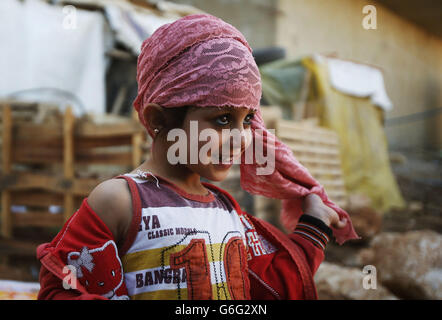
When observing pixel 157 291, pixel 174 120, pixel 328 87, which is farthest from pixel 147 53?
pixel 328 87

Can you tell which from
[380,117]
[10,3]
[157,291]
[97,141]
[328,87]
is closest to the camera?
[157,291]

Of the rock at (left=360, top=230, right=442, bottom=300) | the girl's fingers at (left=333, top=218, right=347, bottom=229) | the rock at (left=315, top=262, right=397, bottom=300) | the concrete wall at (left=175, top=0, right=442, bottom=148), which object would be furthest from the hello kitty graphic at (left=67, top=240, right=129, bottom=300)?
the concrete wall at (left=175, top=0, right=442, bottom=148)

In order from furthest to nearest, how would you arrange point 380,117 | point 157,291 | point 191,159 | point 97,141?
point 380,117 → point 97,141 → point 191,159 → point 157,291

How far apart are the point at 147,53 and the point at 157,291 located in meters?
0.80

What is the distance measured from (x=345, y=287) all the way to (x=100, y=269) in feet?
5.72

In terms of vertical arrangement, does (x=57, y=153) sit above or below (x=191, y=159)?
above

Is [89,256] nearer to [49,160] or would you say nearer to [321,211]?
[321,211]

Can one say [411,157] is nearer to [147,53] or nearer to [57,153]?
[57,153]

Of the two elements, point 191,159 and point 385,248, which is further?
point 385,248

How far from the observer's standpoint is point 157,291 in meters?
1.16

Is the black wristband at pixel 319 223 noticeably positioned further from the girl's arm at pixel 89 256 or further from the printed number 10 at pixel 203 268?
the girl's arm at pixel 89 256

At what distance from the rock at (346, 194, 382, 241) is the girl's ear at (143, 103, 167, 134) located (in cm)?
476

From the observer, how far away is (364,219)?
5520mm

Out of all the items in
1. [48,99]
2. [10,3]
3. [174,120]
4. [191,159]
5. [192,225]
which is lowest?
[192,225]
